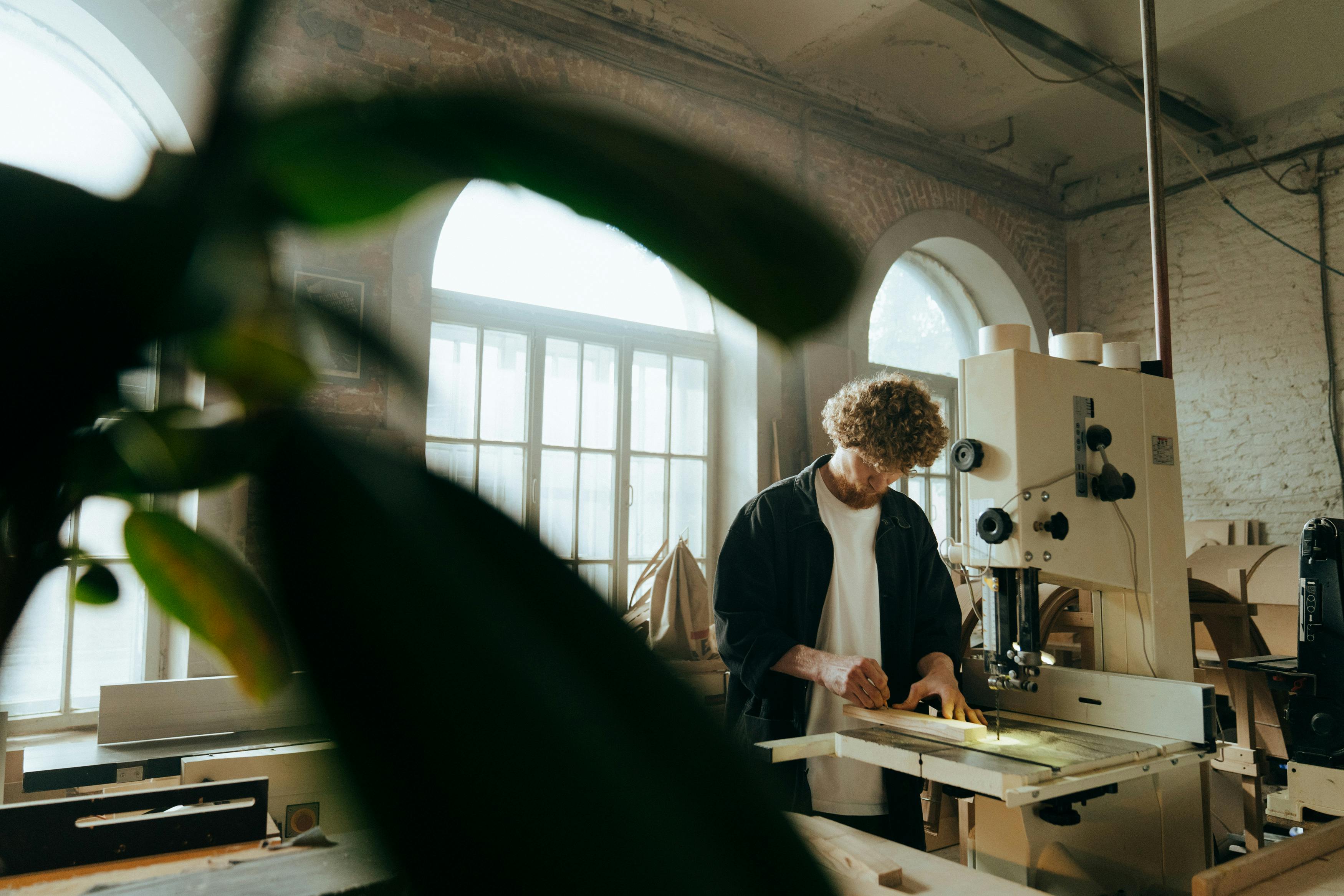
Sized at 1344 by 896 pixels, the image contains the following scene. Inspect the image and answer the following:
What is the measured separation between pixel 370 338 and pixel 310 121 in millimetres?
52

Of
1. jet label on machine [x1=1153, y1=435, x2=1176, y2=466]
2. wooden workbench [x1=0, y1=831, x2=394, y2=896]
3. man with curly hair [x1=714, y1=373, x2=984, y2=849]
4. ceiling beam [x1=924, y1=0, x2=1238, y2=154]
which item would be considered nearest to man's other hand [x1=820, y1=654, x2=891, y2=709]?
man with curly hair [x1=714, y1=373, x2=984, y2=849]

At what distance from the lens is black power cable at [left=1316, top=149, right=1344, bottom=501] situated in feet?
15.8

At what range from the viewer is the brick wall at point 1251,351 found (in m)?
4.93

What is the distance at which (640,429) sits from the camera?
15.4ft

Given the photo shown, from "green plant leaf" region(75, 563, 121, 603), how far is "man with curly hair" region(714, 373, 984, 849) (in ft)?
6.06

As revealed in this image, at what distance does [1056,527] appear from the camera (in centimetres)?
179

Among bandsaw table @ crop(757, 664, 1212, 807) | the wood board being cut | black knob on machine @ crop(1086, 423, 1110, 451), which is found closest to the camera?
bandsaw table @ crop(757, 664, 1212, 807)

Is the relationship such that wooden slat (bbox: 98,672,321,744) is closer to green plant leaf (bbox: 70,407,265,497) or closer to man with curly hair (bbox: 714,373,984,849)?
man with curly hair (bbox: 714,373,984,849)

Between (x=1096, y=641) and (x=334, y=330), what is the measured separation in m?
2.27

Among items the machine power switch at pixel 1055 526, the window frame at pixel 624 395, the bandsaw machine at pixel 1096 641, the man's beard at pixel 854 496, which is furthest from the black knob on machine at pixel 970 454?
the window frame at pixel 624 395

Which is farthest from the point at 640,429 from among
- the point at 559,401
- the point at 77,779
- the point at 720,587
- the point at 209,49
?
the point at 209,49

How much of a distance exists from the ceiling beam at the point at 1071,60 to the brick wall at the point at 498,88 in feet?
3.06

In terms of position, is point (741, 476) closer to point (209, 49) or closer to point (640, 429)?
point (640, 429)

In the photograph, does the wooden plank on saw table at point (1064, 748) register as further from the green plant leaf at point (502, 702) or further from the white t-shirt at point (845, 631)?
the green plant leaf at point (502, 702)
